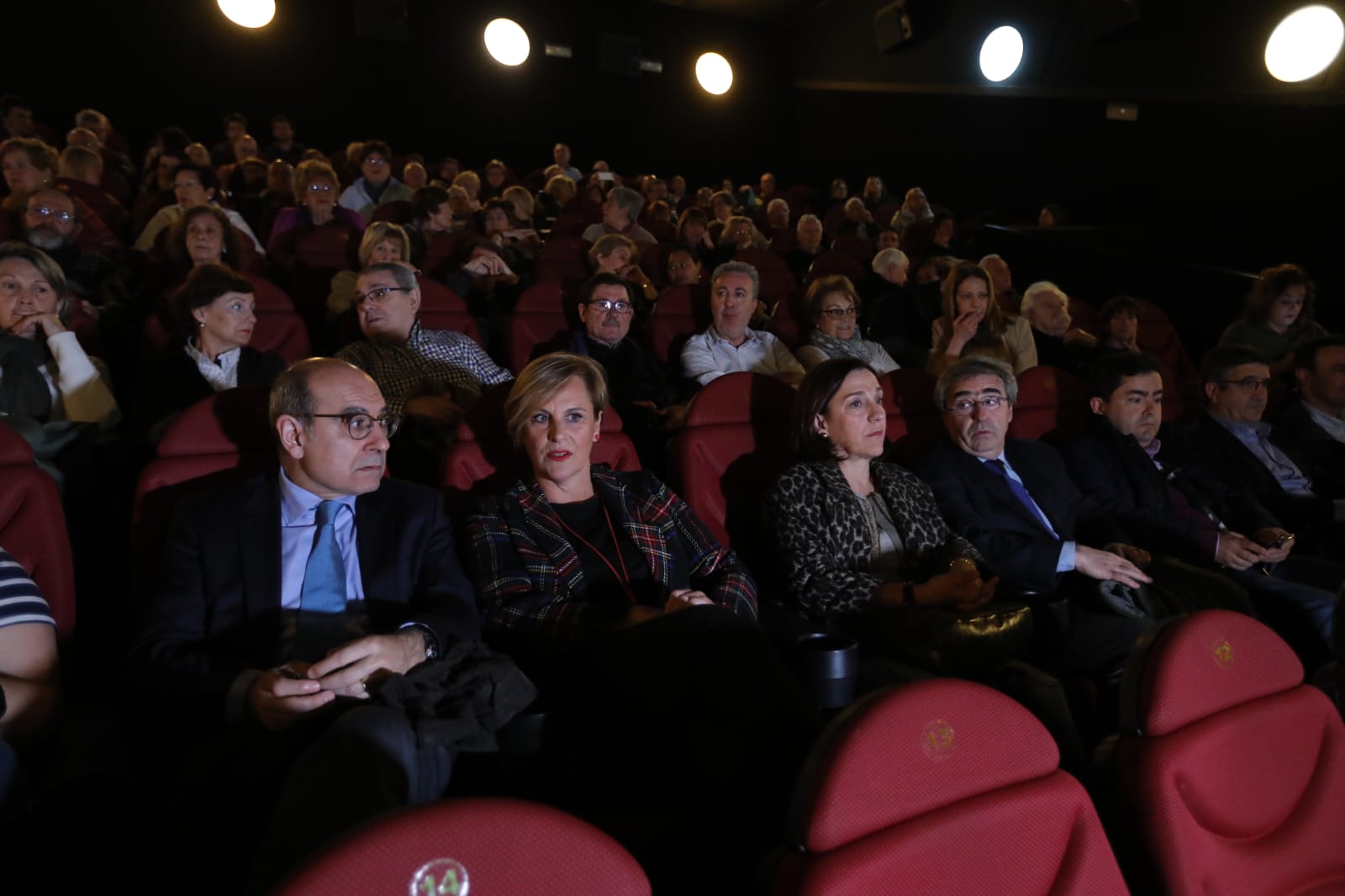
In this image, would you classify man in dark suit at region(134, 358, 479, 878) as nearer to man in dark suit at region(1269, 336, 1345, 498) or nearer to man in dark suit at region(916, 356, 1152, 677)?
man in dark suit at region(916, 356, 1152, 677)

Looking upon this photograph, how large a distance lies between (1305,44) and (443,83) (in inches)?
287

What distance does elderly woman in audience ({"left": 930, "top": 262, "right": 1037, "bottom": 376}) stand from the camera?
3271mm

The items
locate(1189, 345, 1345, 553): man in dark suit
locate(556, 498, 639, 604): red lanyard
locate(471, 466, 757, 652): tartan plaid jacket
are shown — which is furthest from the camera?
locate(1189, 345, 1345, 553): man in dark suit

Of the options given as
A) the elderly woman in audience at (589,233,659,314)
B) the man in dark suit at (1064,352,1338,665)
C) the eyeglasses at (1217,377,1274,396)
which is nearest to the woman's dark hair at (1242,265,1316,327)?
the eyeglasses at (1217,377,1274,396)

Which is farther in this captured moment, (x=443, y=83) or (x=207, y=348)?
(x=443, y=83)

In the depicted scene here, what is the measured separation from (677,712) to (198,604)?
0.79m

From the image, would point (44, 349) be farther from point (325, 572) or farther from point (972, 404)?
point (972, 404)

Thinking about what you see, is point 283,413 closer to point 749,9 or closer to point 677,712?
point 677,712

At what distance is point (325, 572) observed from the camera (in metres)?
1.44

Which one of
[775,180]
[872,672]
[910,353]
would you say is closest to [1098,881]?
[872,672]

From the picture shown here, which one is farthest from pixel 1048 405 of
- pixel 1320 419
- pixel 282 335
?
pixel 282 335

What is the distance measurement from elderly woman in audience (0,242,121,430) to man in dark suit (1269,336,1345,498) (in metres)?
3.41

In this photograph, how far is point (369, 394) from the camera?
1.49 m

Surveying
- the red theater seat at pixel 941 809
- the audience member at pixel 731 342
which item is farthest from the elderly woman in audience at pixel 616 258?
the red theater seat at pixel 941 809
